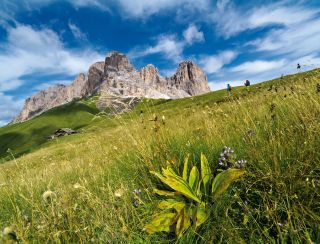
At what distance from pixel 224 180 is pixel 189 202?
1.66ft

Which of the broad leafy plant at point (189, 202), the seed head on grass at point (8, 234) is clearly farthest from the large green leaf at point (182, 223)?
the seed head on grass at point (8, 234)

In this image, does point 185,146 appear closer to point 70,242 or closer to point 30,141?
point 70,242

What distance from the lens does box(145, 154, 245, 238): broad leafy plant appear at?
2961mm

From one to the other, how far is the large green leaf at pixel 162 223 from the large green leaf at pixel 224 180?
1.68 feet

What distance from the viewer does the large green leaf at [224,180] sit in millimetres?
3035

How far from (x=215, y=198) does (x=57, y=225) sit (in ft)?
5.75

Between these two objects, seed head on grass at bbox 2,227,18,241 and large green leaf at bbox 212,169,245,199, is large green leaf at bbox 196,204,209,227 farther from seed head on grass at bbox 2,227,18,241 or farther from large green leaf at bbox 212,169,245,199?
seed head on grass at bbox 2,227,18,241

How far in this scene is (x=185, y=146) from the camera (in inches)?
187

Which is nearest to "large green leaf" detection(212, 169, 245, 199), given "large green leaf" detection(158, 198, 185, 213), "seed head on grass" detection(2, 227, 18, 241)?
"large green leaf" detection(158, 198, 185, 213)

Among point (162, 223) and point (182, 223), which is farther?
point (162, 223)

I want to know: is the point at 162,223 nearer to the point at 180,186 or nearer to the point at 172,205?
the point at 172,205

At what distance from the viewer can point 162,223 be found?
3.05 m

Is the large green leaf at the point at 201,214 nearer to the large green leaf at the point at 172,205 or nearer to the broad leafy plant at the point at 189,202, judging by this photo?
the broad leafy plant at the point at 189,202

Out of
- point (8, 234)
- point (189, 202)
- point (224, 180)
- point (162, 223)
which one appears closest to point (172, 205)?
point (162, 223)
